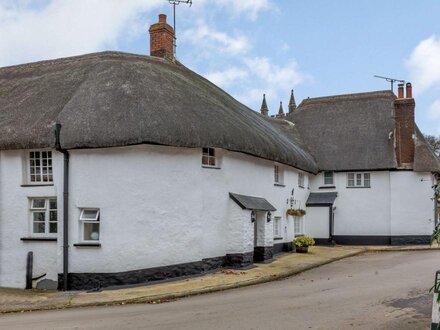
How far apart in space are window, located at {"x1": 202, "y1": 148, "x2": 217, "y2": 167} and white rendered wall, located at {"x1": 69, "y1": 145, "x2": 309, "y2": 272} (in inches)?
17.0

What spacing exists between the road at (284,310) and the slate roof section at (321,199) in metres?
12.2

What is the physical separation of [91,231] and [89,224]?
0.76 ft

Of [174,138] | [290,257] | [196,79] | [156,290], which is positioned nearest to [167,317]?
[156,290]

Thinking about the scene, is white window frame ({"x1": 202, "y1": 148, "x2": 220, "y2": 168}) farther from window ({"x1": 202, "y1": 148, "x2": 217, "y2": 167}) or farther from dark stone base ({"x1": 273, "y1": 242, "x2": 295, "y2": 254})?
dark stone base ({"x1": 273, "y1": 242, "x2": 295, "y2": 254})

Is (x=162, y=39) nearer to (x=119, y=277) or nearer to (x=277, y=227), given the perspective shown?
(x=277, y=227)

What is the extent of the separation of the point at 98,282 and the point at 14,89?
350 inches

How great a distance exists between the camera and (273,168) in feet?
71.8

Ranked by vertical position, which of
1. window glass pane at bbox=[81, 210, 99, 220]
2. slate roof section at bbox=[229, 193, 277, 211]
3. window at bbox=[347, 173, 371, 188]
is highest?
window at bbox=[347, 173, 371, 188]

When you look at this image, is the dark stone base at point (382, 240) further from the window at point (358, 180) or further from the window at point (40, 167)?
the window at point (40, 167)

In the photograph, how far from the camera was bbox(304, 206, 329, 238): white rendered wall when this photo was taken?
27875 mm

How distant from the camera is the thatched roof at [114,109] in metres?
14.6

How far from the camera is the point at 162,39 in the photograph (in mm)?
22422

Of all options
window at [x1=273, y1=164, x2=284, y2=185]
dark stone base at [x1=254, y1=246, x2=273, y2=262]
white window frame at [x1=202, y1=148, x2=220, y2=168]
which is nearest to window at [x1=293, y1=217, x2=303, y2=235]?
window at [x1=273, y1=164, x2=284, y2=185]

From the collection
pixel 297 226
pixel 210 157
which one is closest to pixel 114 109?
pixel 210 157
